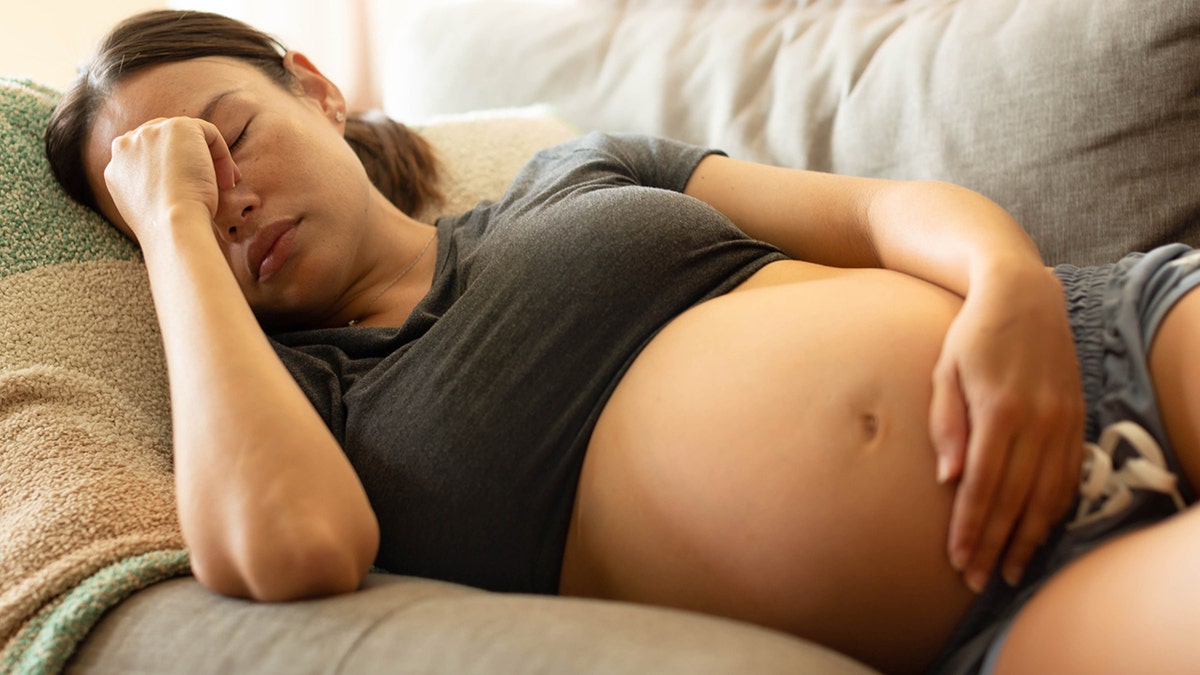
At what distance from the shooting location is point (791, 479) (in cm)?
68

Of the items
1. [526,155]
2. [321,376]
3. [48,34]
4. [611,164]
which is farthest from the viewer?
[48,34]

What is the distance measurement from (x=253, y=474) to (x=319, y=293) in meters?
0.37

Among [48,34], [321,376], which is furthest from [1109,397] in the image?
[48,34]

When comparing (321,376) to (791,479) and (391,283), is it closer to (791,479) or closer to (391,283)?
(391,283)

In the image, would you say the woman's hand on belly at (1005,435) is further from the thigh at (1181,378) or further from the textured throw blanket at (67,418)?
the textured throw blanket at (67,418)

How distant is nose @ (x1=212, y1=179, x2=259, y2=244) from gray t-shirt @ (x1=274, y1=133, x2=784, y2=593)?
13 cm

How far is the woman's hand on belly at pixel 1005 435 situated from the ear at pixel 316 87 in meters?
0.81

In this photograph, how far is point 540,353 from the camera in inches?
31.3

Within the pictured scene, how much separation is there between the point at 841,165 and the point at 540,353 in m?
0.63

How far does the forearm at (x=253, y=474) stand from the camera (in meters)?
0.63

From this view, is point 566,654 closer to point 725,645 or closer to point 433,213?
point 725,645

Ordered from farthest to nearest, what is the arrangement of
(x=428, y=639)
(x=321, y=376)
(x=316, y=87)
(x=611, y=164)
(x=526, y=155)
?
(x=526, y=155) → (x=316, y=87) → (x=611, y=164) → (x=321, y=376) → (x=428, y=639)

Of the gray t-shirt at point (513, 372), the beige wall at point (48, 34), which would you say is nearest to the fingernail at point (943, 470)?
the gray t-shirt at point (513, 372)

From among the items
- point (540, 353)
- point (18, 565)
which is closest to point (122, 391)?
point (18, 565)
